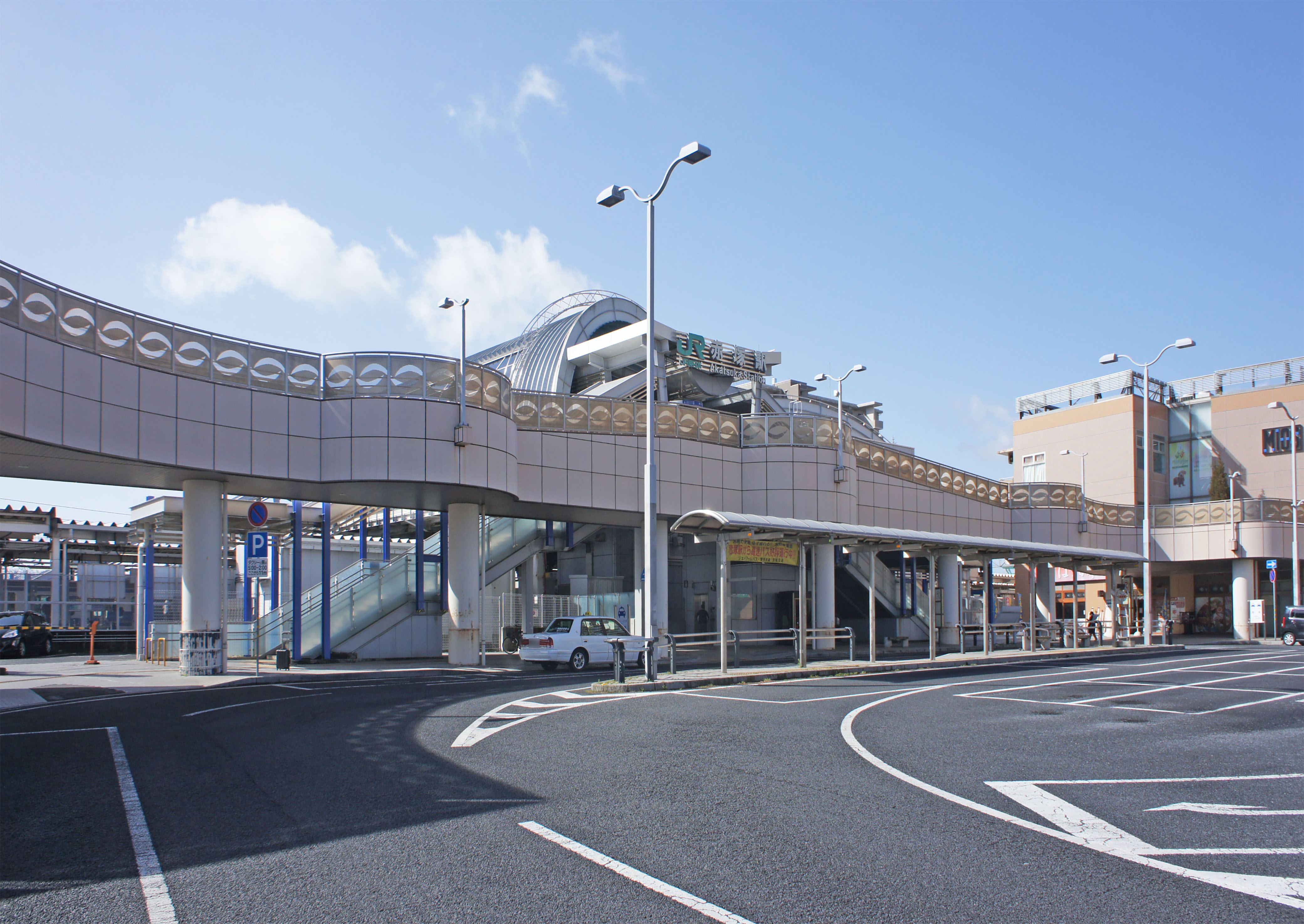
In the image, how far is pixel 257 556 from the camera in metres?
27.5

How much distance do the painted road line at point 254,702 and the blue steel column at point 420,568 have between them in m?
13.1

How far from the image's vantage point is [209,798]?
324 inches

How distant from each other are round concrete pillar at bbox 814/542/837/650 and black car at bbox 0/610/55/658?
3046cm

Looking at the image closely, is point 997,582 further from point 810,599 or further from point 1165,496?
point 810,599

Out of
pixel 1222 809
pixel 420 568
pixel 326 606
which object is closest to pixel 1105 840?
pixel 1222 809

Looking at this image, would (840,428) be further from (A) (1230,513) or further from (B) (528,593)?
(A) (1230,513)

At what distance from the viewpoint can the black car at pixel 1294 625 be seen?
3944 cm

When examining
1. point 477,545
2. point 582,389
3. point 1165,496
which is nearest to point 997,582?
point 1165,496

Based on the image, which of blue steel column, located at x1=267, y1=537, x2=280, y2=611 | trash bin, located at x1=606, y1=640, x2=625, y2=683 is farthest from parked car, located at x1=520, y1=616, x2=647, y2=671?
blue steel column, located at x1=267, y1=537, x2=280, y2=611

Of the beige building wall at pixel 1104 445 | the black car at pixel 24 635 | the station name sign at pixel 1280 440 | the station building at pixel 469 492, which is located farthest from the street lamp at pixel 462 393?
the station name sign at pixel 1280 440

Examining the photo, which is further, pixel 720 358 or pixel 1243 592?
pixel 720 358

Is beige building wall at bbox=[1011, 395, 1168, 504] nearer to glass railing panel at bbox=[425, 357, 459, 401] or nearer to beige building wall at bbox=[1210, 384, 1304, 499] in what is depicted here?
beige building wall at bbox=[1210, 384, 1304, 499]

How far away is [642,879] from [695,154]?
1633cm

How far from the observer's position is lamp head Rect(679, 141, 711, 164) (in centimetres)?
1931
